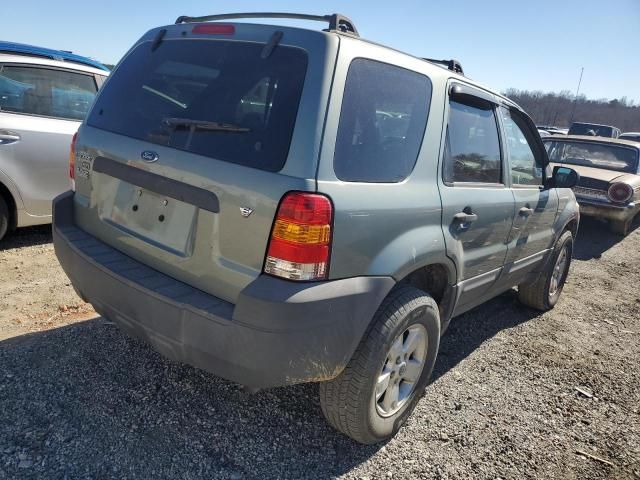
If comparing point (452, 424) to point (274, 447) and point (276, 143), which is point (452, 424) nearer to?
point (274, 447)

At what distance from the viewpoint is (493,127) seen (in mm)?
3172

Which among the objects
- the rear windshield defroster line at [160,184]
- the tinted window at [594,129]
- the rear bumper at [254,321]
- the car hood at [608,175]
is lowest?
the rear bumper at [254,321]

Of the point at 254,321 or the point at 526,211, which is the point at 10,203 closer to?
the point at 254,321

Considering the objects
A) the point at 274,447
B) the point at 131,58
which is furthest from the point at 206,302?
the point at 131,58

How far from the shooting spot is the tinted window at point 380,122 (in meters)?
1.99

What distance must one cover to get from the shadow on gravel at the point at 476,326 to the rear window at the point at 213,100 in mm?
2111

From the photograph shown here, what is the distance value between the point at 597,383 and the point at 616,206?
5.12m

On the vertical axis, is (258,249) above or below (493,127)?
below

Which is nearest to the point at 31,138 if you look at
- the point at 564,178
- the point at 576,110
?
the point at 564,178

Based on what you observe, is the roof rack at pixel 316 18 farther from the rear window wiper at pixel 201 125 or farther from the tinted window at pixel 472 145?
the tinted window at pixel 472 145

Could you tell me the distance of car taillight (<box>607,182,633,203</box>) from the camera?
7.47 meters

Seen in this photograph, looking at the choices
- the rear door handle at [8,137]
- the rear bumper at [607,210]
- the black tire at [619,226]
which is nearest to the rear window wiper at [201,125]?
the rear door handle at [8,137]

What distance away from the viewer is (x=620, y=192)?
751 centimetres

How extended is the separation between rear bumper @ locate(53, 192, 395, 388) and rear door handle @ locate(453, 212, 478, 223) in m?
0.67
